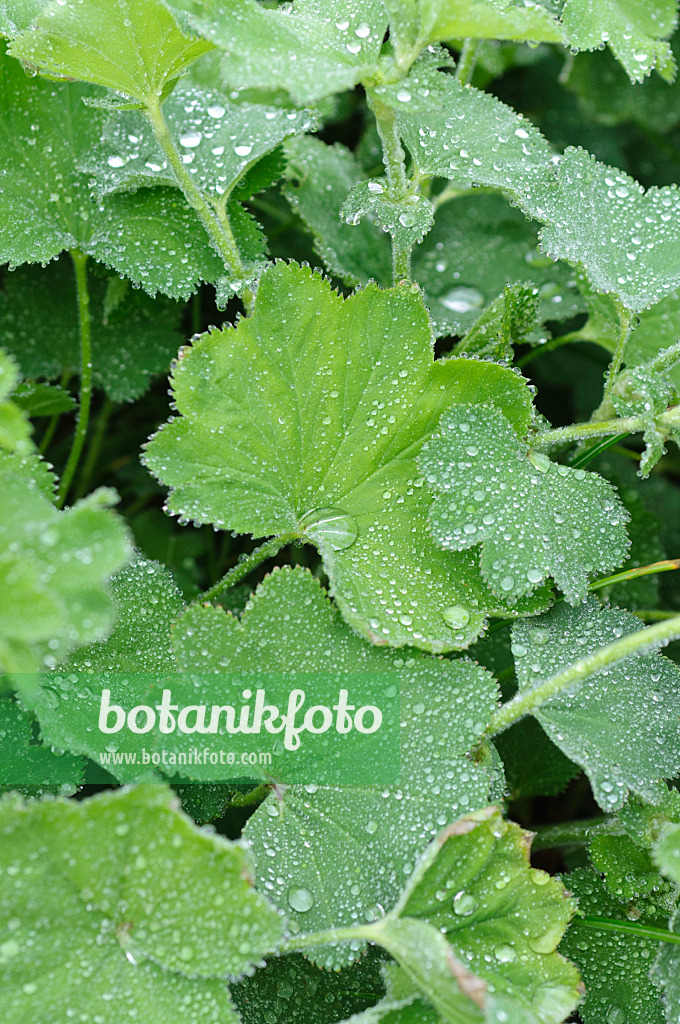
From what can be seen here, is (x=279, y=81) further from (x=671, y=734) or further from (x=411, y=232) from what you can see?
(x=671, y=734)

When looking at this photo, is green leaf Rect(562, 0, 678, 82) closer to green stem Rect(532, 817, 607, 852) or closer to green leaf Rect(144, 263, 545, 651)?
green leaf Rect(144, 263, 545, 651)

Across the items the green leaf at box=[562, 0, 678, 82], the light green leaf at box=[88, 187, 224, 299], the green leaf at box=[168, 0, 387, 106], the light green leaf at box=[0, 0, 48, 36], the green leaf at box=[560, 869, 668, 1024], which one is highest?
the green leaf at box=[562, 0, 678, 82]

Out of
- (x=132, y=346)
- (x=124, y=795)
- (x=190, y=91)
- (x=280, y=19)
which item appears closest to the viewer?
(x=124, y=795)

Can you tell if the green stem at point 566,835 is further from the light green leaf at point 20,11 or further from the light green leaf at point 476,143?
the light green leaf at point 20,11

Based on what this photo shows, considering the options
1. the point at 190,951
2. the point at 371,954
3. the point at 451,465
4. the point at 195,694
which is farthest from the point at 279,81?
the point at 371,954

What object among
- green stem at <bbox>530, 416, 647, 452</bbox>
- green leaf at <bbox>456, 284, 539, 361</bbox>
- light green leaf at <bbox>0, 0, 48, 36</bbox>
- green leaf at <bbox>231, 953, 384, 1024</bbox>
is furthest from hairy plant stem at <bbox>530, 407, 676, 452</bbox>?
light green leaf at <bbox>0, 0, 48, 36</bbox>

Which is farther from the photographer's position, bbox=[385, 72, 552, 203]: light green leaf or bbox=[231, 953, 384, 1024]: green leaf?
bbox=[385, 72, 552, 203]: light green leaf
